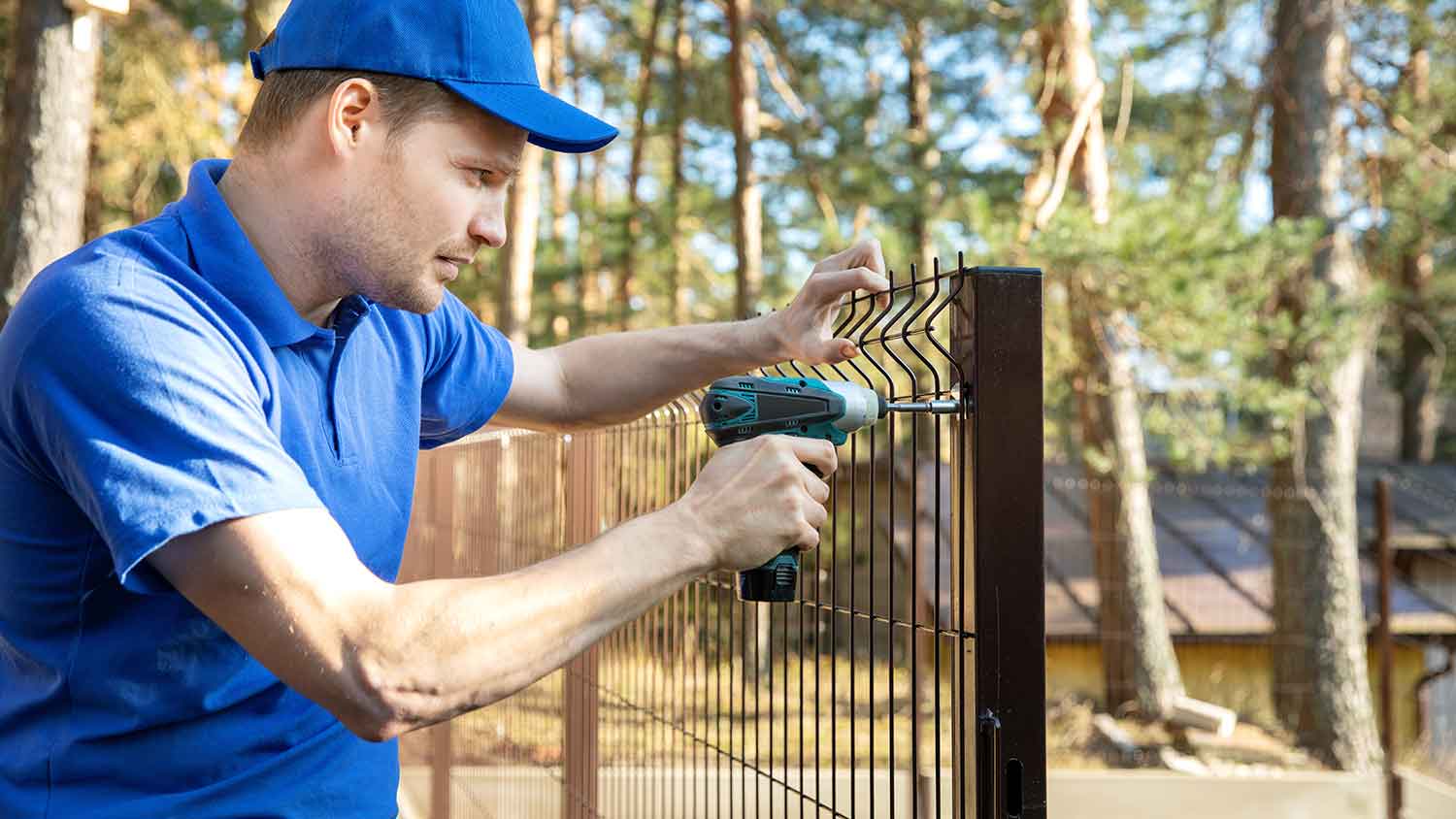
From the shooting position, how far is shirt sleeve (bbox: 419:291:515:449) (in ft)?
7.34

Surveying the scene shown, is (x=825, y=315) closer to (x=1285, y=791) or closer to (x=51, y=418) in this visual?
(x=51, y=418)

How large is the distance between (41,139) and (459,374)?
5596mm

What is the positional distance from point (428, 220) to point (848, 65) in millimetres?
15773

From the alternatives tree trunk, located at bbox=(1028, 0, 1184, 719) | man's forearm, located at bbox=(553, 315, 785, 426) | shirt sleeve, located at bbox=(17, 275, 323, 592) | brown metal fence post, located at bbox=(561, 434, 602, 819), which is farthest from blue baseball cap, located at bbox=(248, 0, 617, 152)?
tree trunk, located at bbox=(1028, 0, 1184, 719)

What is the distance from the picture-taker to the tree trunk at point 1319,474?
10.6 meters

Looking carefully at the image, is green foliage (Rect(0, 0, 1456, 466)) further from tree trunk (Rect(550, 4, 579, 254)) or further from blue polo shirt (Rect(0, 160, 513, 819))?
blue polo shirt (Rect(0, 160, 513, 819))

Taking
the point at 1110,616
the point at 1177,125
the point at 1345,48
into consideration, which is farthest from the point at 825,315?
the point at 1177,125

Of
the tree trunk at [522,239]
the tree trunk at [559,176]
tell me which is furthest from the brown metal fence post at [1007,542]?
the tree trunk at [559,176]

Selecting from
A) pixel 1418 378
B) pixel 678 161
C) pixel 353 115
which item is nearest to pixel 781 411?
pixel 353 115

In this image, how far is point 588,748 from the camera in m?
3.48

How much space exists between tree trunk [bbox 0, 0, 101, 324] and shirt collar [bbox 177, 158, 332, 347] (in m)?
5.68

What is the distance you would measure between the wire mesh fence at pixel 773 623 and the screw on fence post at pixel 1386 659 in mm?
4560

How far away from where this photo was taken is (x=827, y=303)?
217cm

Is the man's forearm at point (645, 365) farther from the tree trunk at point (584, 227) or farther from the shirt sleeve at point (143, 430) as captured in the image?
the tree trunk at point (584, 227)
